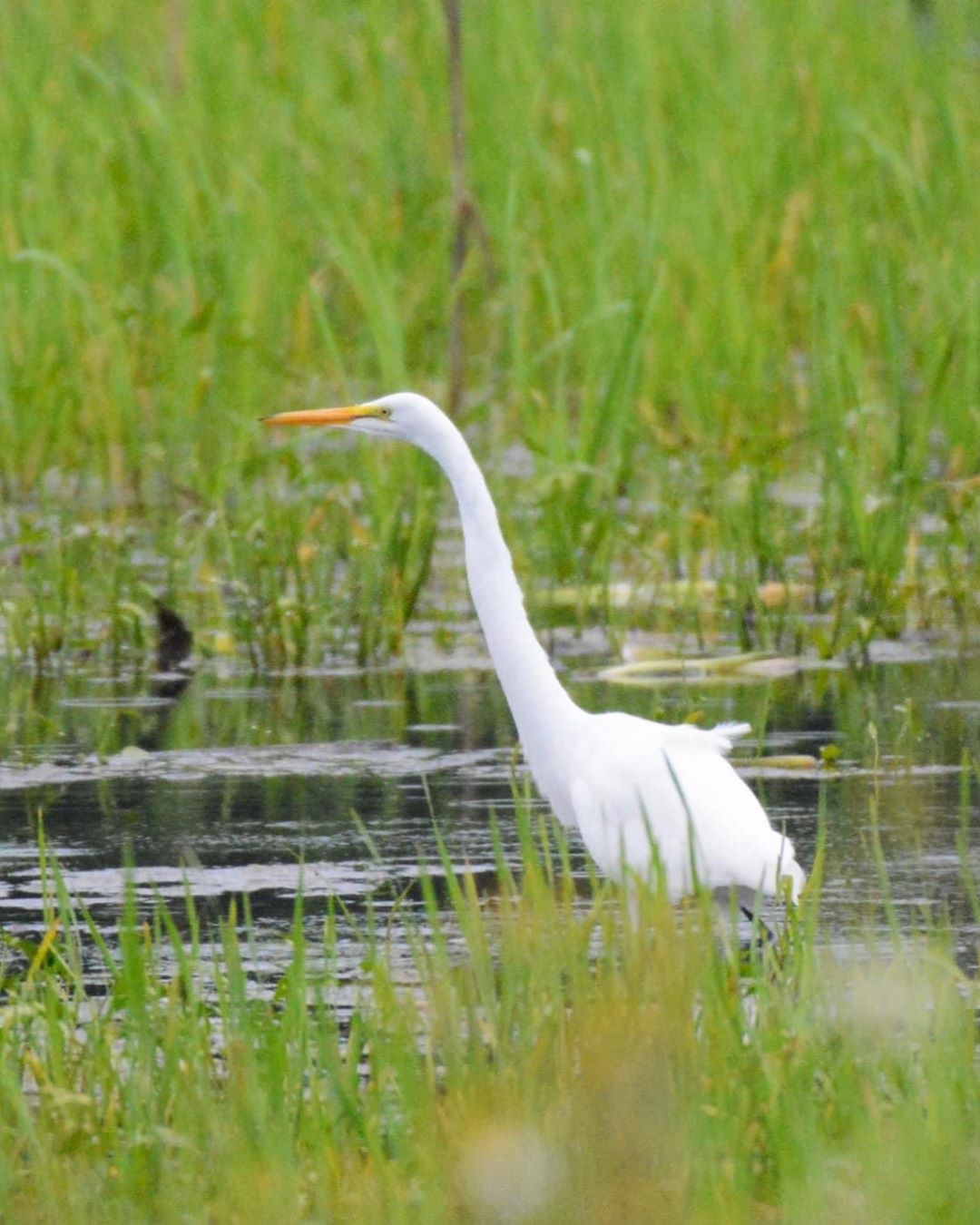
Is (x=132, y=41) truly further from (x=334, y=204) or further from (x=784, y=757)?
(x=784, y=757)

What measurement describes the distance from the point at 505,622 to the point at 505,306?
5.16 meters

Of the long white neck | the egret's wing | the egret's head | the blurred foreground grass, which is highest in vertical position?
the blurred foreground grass

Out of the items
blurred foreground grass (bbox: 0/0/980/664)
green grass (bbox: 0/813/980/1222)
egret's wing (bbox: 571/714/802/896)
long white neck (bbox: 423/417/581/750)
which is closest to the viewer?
green grass (bbox: 0/813/980/1222)

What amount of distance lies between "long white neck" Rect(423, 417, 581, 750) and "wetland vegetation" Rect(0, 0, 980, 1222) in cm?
24

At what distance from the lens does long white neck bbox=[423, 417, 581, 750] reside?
4.79 m

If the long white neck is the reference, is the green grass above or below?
below

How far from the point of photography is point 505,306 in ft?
32.2

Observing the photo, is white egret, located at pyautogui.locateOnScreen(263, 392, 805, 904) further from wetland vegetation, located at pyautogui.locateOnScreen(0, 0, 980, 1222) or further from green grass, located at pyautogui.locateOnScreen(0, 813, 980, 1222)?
green grass, located at pyautogui.locateOnScreen(0, 813, 980, 1222)

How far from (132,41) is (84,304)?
127 inches

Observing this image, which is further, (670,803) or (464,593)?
(464,593)

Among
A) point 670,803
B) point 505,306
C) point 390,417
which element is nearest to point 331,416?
point 390,417

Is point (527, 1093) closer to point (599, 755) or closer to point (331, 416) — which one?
point (599, 755)

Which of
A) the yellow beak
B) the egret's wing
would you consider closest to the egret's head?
the yellow beak

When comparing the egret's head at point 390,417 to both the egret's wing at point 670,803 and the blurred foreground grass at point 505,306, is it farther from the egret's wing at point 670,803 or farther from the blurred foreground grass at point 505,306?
the blurred foreground grass at point 505,306
